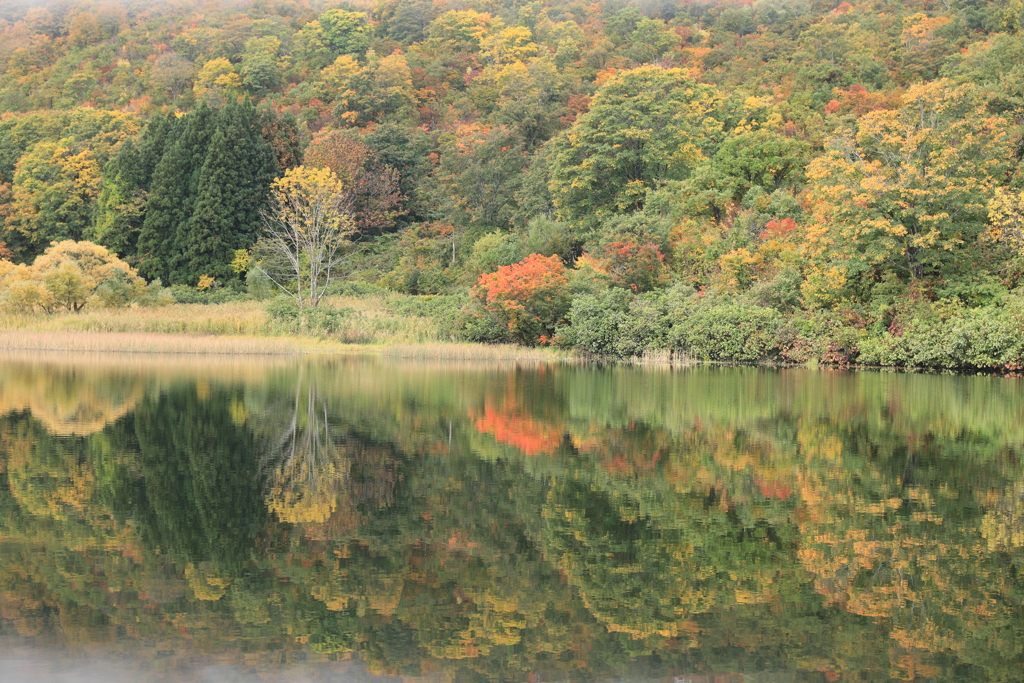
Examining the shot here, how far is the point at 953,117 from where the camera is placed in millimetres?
32594

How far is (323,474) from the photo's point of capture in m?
10.1

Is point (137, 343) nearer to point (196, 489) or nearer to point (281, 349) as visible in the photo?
point (281, 349)

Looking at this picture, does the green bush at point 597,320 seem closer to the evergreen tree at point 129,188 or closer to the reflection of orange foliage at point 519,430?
the reflection of orange foliage at point 519,430

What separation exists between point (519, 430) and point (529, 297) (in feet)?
71.8

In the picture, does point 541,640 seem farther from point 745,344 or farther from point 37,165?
point 37,165

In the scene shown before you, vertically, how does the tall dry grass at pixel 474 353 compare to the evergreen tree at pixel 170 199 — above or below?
below

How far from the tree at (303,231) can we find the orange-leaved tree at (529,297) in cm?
1228

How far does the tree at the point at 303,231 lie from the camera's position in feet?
157

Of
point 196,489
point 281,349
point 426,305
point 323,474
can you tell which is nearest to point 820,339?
point 426,305

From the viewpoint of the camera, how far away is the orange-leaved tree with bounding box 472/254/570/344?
116ft

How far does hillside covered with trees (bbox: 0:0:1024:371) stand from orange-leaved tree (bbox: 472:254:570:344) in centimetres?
10

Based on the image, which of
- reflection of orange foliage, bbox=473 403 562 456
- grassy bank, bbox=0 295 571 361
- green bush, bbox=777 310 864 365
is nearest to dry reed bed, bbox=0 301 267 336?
grassy bank, bbox=0 295 571 361

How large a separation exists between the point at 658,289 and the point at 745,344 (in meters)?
4.83

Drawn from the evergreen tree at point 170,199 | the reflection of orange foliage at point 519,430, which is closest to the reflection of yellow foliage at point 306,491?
the reflection of orange foliage at point 519,430
